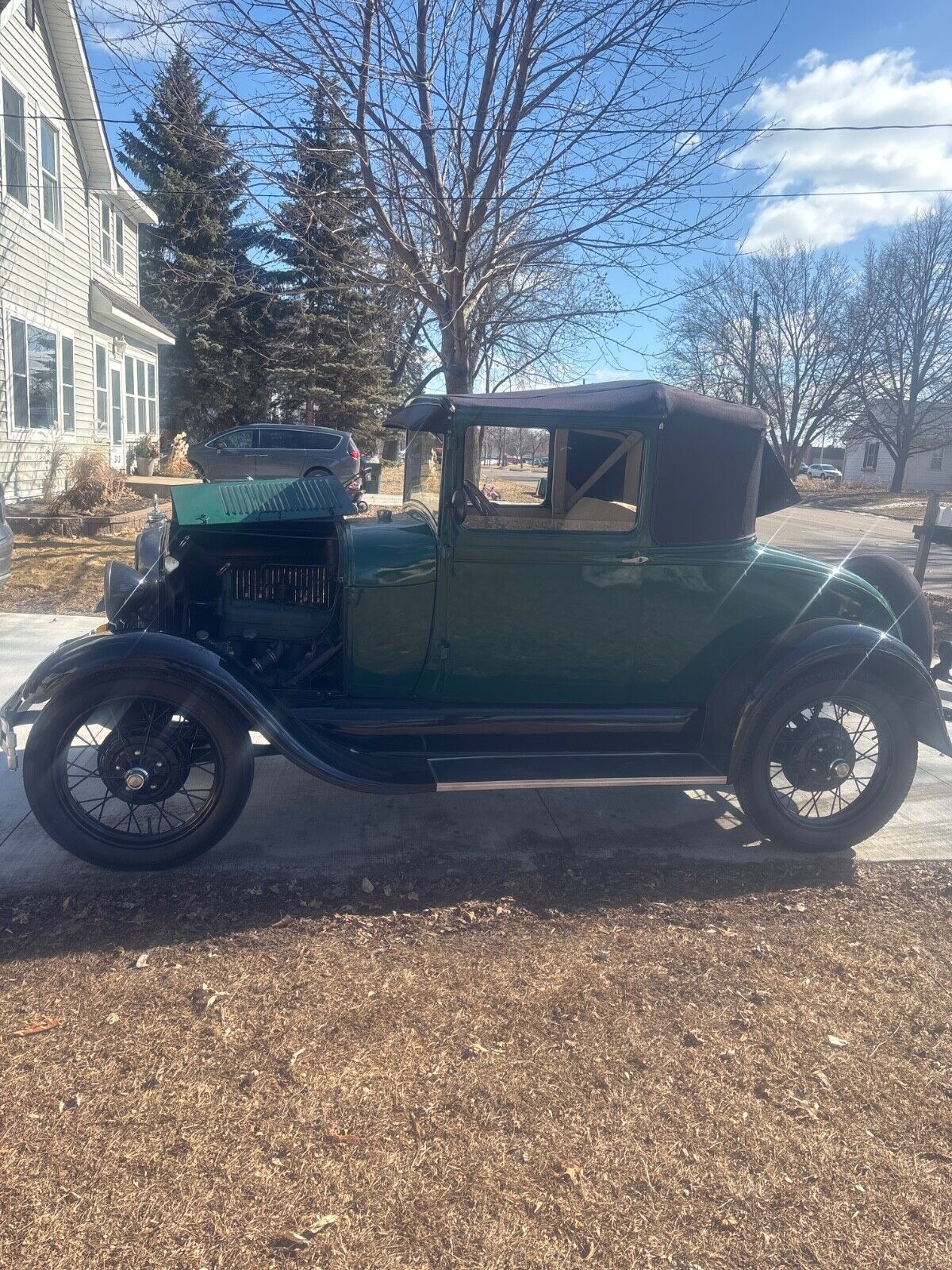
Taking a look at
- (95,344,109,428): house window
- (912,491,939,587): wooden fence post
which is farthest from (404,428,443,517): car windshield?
(95,344,109,428): house window

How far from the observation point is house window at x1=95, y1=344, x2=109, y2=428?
1867cm

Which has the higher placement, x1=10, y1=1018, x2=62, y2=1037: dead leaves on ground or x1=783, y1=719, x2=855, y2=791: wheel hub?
x1=783, y1=719, x2=855, y2=791: wheel hub

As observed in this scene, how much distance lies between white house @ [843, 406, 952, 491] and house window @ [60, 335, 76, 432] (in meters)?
41.1

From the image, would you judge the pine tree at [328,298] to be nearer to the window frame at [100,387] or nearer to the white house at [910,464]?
the window frame at [100,387]

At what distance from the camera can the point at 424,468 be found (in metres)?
4.35

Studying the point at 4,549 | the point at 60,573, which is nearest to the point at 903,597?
the point at 4,549

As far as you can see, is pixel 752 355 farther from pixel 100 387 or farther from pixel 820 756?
pixel 820 756

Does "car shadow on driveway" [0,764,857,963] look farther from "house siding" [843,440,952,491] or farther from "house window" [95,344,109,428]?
"house siding" [843,440,952,491]

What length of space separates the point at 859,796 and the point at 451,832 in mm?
1911

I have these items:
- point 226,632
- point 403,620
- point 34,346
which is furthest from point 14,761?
point 34,346

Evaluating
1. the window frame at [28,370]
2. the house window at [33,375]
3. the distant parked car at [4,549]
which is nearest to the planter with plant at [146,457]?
the window frame at [28,370]

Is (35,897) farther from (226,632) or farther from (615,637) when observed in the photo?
(615,637)

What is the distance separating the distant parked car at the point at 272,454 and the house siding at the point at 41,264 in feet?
8.25

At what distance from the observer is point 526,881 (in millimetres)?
3959
